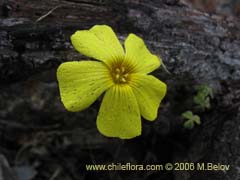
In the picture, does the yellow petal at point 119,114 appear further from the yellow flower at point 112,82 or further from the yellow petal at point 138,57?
the yellow petal at point 138,57

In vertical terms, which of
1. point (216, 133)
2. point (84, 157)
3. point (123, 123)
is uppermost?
point (123, 123)

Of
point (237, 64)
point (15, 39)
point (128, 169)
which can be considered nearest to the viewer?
point (15, 39)

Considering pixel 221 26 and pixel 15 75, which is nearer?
pixel 15 75

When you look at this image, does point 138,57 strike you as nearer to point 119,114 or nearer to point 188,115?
point 119,114

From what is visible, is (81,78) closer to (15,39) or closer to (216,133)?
(15,39)

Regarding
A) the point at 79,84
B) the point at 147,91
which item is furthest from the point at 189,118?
the point at 79,84

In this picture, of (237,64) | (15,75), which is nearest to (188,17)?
(237,64)

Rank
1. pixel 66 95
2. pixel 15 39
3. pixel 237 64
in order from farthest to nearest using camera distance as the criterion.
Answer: pixel 237 64 < pixel 15 39 < pixel 66 95
